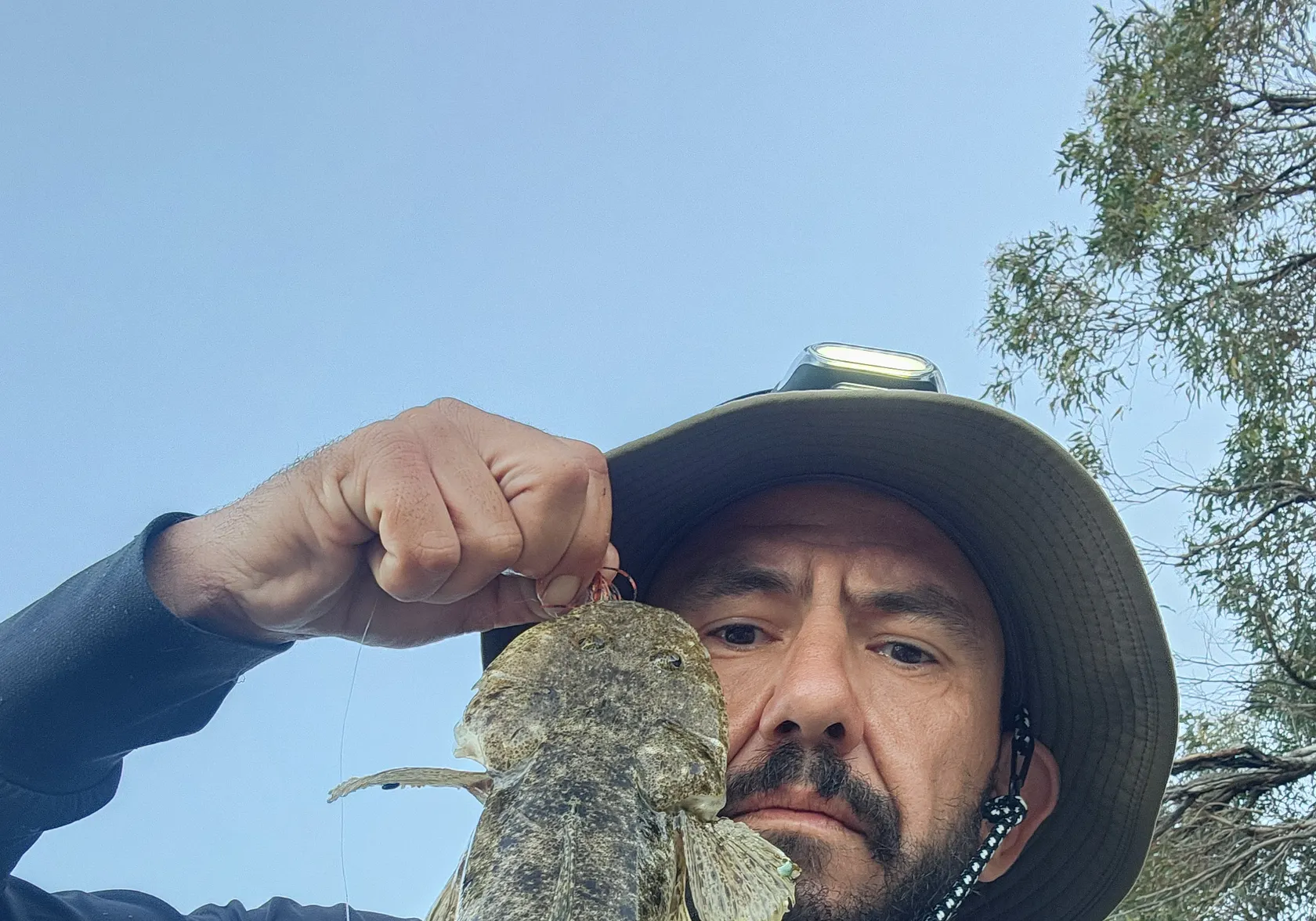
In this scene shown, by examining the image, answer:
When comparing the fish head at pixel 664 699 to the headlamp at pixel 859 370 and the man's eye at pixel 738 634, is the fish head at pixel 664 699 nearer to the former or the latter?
the man's eye at pixel 738 634

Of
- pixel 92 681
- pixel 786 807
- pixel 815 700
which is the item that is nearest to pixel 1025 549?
pixel 815 700

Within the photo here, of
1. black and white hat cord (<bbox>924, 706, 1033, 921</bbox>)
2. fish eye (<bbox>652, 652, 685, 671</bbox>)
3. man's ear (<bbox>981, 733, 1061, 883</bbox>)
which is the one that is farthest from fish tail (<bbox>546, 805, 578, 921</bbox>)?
man's ear (<bbox>981, 733, 1061, 883</bbox>)

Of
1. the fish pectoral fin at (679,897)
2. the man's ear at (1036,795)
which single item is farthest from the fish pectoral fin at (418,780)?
the man's ear at (1036,795)

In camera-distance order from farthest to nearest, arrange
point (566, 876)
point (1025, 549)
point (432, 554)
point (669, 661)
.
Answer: point (1025, 549), point (432, 554), point (669, 661), point (566, 876)

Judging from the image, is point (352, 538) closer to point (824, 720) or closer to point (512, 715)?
point (512, 715)

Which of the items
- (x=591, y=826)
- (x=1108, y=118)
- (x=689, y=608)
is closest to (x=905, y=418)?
(x=689, y=608)

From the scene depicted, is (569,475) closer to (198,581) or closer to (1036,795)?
(198,581)
